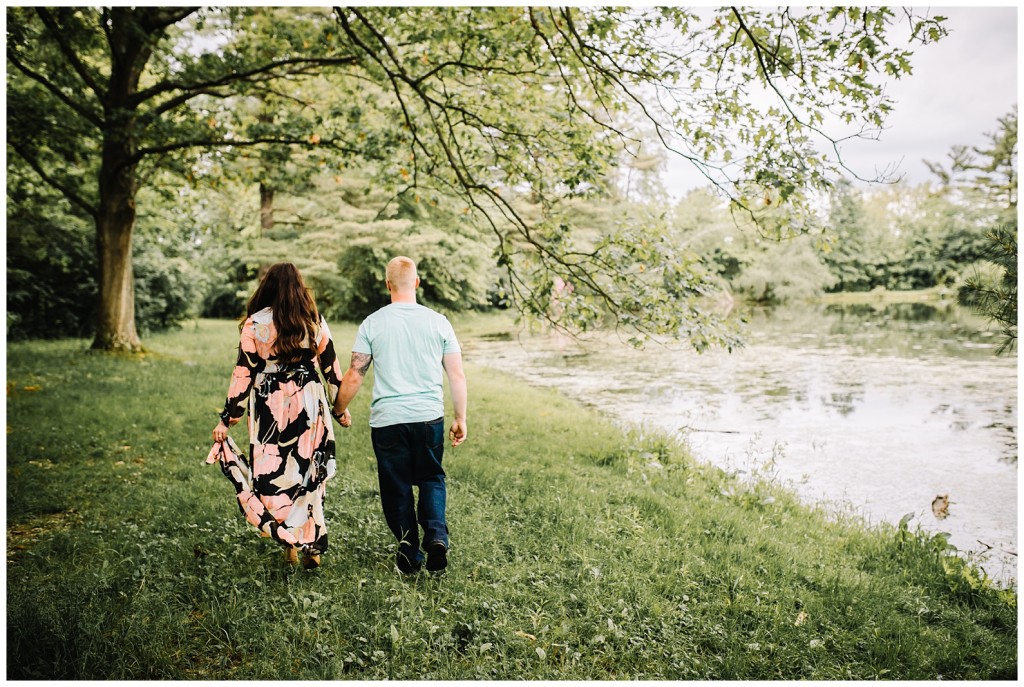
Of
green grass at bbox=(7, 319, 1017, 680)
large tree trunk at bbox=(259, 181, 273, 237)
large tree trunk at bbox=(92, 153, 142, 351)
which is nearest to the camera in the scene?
green grass at bbox=(7, 319, 1017, 680)

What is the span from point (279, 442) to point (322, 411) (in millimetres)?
329

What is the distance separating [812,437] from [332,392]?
24.6ft

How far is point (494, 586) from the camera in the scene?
381 cm

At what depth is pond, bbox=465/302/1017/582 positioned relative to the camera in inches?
272

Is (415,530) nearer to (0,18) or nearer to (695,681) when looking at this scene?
(695,681)

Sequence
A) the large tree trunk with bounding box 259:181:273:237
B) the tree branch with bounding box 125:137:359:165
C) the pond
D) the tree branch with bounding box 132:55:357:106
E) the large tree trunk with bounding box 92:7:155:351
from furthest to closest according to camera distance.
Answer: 1. the large tree trunk with bounding box 259:181:273:237
2. the large tree trunk with bounding box 92:7:155:351
3. the tree branch with bounding box 125:137:359:165
4. the tree branch with bounding box 132:55:357:106
5. the pond

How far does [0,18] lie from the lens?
4.36 meters

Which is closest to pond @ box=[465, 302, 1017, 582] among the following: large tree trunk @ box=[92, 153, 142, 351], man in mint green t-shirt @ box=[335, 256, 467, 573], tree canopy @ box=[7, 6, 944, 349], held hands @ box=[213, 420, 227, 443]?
tree canopy @ box=[7, 6, 944, 349]

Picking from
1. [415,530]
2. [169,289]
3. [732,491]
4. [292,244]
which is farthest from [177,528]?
[292,244]

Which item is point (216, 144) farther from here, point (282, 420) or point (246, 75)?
point (282, 420)

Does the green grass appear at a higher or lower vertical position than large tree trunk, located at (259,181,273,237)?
lower

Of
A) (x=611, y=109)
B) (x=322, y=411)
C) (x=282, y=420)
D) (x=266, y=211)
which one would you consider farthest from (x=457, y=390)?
(x=266, y=211)

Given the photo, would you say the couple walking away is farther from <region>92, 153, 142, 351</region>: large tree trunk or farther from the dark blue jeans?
<region>92, 153, 142, 351</region>: large tree trunk

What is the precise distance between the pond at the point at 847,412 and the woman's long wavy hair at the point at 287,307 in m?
4.40
